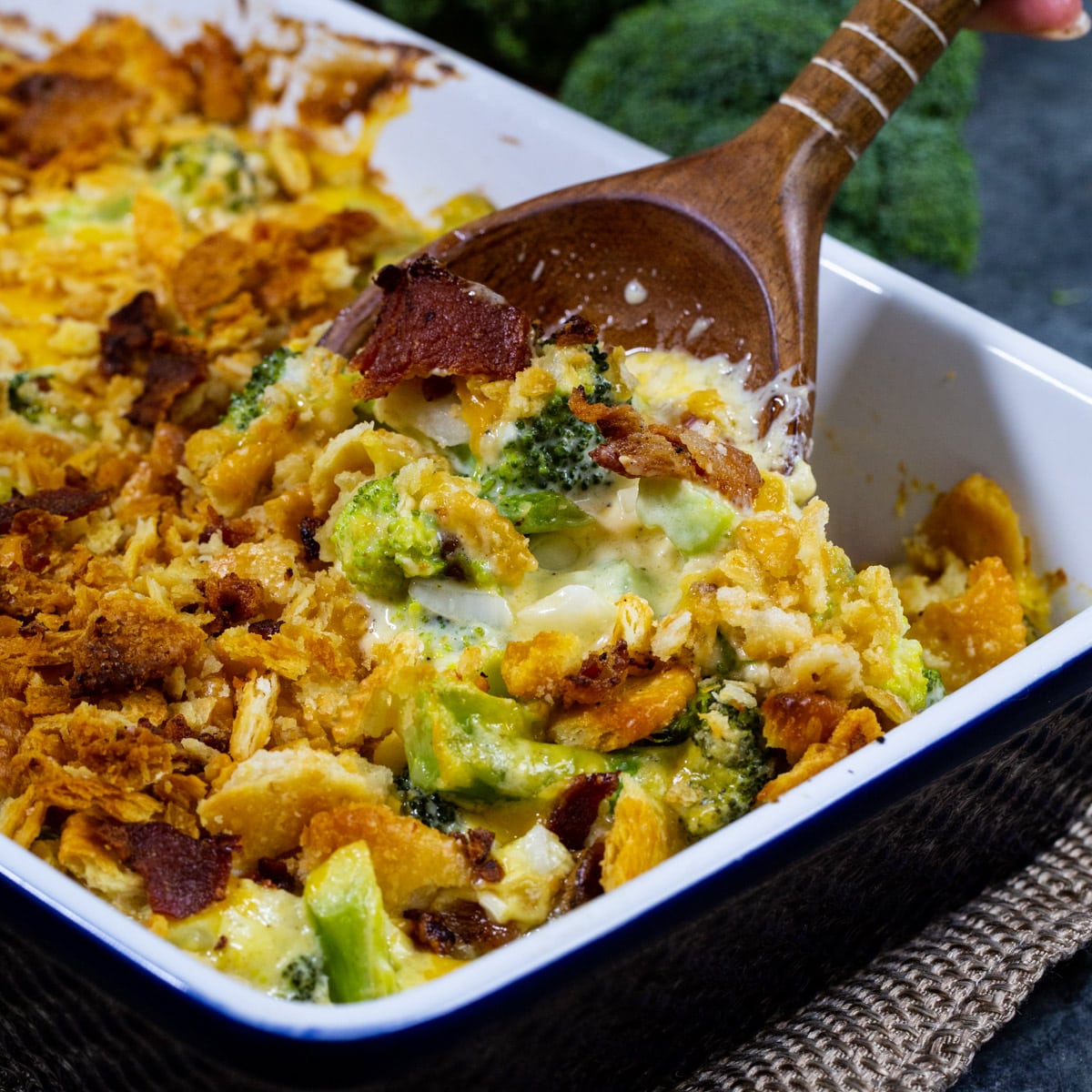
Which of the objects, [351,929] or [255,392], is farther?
[255,392]

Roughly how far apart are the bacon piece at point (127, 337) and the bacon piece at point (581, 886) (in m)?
1.25

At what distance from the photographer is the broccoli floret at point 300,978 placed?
4.56ft

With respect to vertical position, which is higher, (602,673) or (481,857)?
(602,673)

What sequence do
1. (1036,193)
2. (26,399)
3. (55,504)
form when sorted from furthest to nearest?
(1036,193)
(26,399)
(55,504)

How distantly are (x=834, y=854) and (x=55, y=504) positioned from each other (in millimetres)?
1128

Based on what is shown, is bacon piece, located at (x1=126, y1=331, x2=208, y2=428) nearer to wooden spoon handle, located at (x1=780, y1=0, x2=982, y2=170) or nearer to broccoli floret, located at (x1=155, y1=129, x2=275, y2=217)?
broccoli floret, located at (x1=155, y1=129, x2=275, y2=217)

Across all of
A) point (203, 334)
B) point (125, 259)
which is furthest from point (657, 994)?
point (125, 259)

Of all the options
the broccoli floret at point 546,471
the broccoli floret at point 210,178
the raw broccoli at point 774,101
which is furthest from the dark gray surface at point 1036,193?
the broccoli floret at point 546,471

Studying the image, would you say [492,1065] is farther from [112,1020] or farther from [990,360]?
[990,360]

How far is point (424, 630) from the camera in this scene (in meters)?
1.72

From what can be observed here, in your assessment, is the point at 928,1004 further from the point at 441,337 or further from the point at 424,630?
the point at 441,337

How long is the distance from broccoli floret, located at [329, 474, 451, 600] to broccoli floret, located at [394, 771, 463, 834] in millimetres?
263

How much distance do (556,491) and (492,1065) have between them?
0.69 meters

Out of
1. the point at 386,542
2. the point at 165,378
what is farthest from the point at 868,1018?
the point at 165,378
